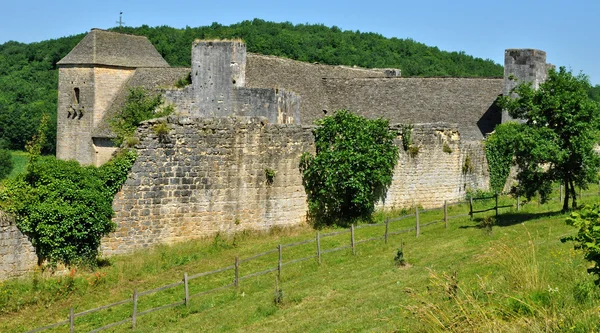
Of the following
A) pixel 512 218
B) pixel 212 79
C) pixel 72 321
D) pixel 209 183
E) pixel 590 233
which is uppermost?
pixel 212 79

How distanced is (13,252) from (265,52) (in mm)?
48967

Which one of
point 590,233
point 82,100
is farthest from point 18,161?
point 590,233

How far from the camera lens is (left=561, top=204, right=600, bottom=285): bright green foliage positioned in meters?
9.05

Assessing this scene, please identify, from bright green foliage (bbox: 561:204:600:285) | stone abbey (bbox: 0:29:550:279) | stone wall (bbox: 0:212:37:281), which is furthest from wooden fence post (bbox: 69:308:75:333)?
bright green foliage (bbox: 561:204:600:285)

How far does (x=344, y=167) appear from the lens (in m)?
Result: 22.2

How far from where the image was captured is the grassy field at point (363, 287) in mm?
9133

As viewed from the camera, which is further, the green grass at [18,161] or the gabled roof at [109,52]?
the green grass at [18,161]

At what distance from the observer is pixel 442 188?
2581 cm

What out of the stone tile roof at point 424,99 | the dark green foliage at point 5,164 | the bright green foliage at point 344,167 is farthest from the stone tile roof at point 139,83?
the bright green foliage at point 344,167

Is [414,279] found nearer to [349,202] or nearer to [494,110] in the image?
[349,202]

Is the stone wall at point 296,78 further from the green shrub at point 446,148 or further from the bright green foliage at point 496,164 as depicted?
the green shrub at point 446,148

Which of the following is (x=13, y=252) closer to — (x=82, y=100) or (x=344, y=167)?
(x=344, y=167)

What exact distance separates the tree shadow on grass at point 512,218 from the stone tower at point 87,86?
86.5 ft

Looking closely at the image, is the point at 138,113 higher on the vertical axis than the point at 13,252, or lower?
higher
